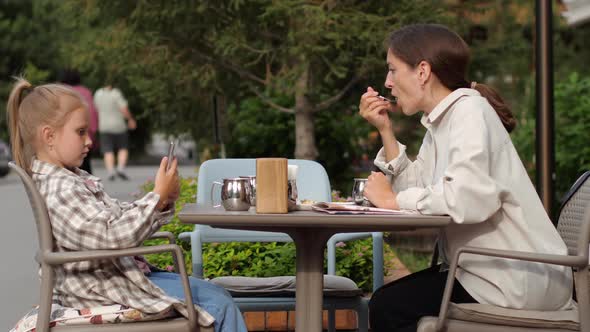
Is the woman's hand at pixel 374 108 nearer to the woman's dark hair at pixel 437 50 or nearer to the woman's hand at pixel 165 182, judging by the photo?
the woman's dark hair at pixel 437 50

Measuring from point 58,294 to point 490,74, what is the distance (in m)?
9.60

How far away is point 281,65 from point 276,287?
23.6ft

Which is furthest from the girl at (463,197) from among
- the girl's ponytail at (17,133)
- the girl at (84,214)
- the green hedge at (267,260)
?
the green hedge at (267,260)

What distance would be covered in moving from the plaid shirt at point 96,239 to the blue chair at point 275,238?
736 mm

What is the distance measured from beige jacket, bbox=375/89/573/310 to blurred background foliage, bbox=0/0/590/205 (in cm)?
618

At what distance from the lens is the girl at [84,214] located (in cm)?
405

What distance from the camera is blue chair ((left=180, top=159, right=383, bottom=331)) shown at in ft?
15.9

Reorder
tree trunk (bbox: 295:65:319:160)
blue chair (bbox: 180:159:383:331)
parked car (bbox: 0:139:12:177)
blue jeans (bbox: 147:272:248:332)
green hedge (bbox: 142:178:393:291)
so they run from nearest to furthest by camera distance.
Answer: blue jeans (bbox: 147:272:248:332)
blue chair (bbox: 180:159:383:331)
green hedge (bbox: 142:178:393:291)
tree trunk (bbox: 295:65:319:160)
parked car (bbox: 0:139:12:177)

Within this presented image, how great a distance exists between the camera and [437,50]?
14.0 feet

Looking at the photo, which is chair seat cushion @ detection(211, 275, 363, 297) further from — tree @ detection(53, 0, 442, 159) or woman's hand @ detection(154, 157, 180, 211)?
tree @ detection(53, 0, 442, 159)

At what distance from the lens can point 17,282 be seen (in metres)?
9.00

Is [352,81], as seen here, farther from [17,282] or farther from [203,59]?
[17,282]

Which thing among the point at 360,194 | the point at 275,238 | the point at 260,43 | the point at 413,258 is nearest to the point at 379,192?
the point at 360,194

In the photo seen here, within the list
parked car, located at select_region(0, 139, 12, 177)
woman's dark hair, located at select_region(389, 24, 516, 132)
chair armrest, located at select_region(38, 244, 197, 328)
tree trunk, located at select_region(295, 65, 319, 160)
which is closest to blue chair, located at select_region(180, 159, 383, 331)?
chair armrest, located at select_region(38, 244, 197, 328)
